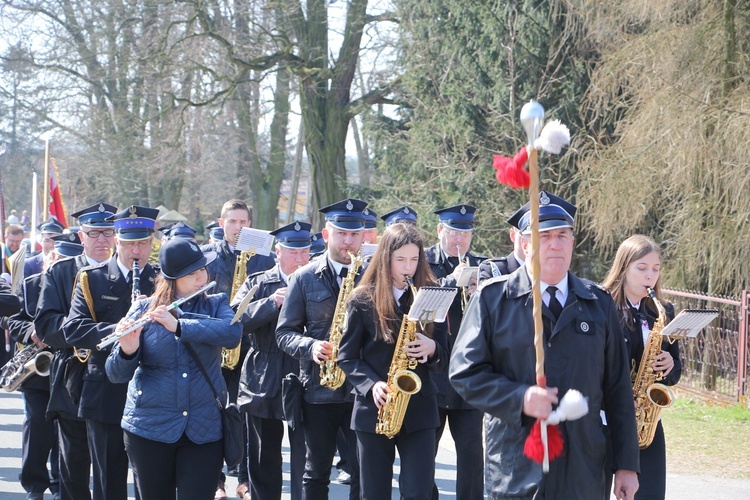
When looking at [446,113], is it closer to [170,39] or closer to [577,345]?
[170,39]

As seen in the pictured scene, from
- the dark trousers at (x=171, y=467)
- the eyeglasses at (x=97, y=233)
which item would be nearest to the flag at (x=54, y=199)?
the eyeglasses at (x=97, y=233)

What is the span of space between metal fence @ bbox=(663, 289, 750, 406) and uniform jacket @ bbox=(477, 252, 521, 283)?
5.93 m

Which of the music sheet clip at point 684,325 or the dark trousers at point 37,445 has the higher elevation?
the music sheet clip at point 684,325

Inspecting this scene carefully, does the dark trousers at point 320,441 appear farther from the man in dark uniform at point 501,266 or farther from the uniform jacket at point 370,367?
the man in dark uniform at point 501,266

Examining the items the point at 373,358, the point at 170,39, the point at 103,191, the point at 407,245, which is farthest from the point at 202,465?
the point at 103,191

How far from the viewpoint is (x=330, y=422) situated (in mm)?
6637

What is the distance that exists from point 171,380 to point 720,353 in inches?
357

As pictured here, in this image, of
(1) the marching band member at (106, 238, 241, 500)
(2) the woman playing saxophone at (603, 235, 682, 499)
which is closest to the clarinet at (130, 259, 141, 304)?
(1) the marching band member at (106, 238, 241, 500)

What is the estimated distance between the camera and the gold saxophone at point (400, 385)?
5.58 metres

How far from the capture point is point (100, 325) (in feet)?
20.2

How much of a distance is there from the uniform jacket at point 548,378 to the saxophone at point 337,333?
1.89 m

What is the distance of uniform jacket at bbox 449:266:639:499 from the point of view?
4285mm

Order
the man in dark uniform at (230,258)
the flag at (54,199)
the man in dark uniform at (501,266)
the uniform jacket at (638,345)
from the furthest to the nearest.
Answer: the flag at (54,199), the man in dark uniform at (230,258), the man in dark uniform at (501,266), the uniform jacket at (638,345)

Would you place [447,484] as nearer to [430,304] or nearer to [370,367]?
[370,367]
